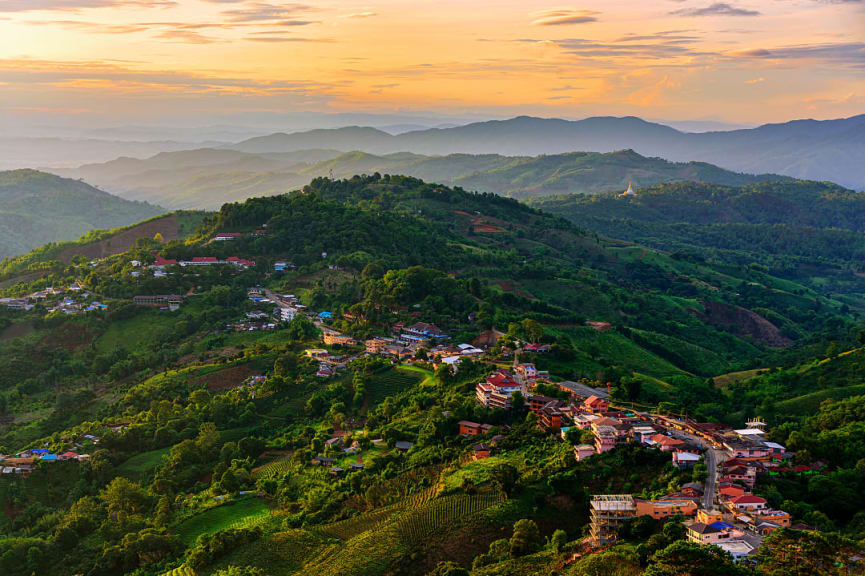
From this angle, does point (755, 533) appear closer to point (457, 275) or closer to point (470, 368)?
point (470, 368)

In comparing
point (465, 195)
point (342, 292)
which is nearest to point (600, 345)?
point (342, 292)

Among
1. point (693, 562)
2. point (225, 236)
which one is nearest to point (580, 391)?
point (693, 562)

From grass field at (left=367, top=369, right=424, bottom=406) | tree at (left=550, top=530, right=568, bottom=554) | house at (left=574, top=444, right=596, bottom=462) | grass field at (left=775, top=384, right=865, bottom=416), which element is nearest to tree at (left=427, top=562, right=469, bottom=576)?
tree at (left=550, top=530, right=568, bottom=554)

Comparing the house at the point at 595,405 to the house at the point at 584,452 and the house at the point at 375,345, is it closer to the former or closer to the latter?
the house at the point at 584,452

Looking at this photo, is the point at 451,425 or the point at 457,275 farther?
the point at 457,275

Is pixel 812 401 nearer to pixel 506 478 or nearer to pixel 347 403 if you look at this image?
pixel 506 478
